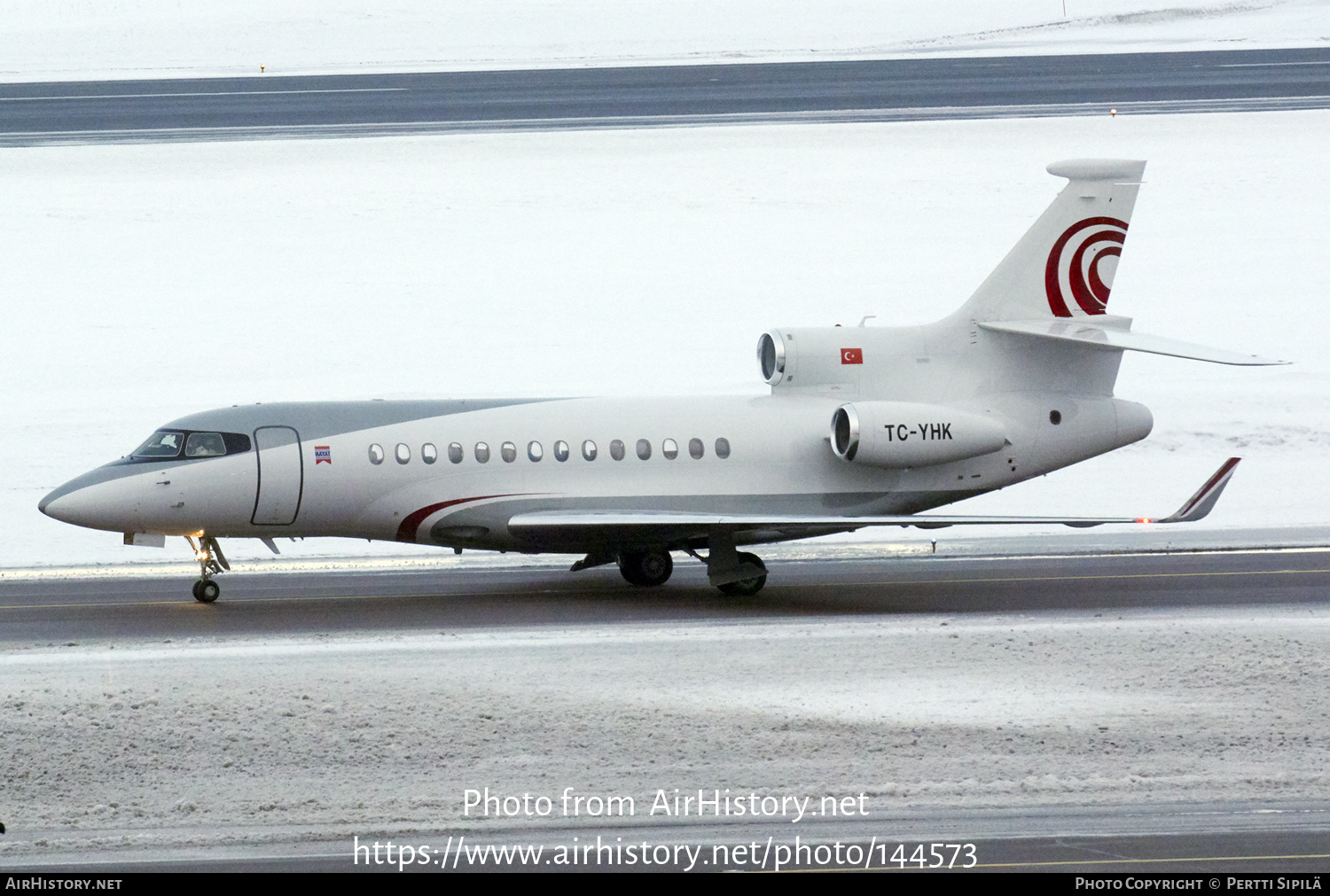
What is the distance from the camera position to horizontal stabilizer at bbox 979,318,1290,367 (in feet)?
86.3

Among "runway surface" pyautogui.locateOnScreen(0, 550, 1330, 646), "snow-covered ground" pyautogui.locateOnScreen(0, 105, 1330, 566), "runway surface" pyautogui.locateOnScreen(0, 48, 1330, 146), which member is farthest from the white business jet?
"runway surface" pyautogui.locateOnScreen(0, 48, 1330, 146)

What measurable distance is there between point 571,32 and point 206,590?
198 feet

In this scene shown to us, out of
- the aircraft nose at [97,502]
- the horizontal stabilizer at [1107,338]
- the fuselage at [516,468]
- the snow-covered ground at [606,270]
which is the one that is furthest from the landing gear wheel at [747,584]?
the aircraft nose at [97,502]

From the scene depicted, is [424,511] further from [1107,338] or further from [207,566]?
[1107,338]

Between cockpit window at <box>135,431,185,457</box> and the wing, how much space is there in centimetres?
497

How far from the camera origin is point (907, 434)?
27453 mm

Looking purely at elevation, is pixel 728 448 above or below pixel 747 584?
above

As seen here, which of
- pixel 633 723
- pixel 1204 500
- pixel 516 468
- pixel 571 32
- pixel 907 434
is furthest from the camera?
pixel 571 32

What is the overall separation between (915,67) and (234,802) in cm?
5817

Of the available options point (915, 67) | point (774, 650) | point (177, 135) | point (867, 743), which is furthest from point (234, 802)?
point (915, 67)

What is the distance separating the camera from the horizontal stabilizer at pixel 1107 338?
26297 millimetres

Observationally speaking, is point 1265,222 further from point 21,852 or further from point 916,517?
point 21,852

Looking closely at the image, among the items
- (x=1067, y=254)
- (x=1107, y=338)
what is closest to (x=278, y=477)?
(x=1107, y=338)

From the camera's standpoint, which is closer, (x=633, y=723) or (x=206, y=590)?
(x=633, y=723)
